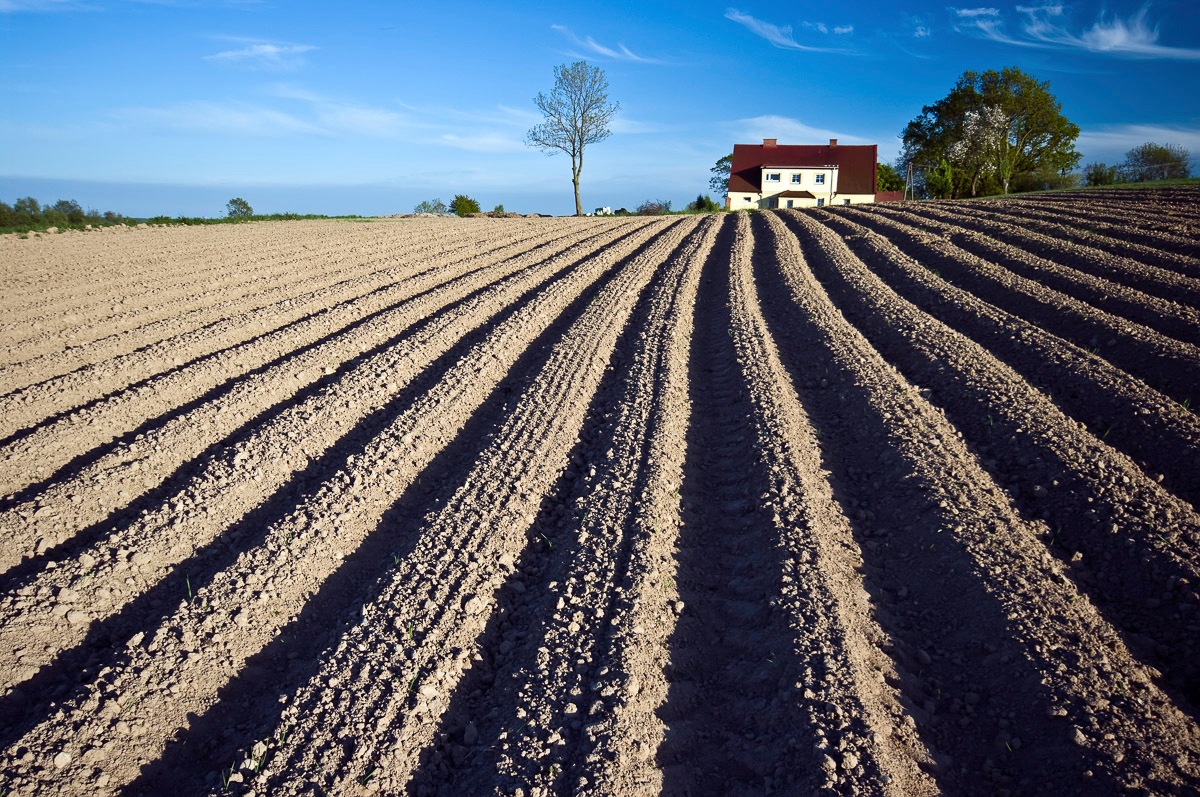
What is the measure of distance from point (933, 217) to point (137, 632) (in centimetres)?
2298

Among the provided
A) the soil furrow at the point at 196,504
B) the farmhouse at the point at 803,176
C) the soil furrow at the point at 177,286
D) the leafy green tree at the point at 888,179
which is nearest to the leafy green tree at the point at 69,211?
the soil furrow at the point at 177,286

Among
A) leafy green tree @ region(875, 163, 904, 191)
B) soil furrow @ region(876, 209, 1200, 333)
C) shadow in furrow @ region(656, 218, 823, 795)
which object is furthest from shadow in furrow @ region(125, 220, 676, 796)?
leafy green tree @ region(875, 163, 904, 191)

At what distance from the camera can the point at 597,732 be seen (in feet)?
9.61

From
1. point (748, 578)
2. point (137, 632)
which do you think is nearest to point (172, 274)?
point (137, 632)

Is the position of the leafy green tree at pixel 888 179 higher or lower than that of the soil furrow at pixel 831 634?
higher

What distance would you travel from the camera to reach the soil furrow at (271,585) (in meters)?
3.10

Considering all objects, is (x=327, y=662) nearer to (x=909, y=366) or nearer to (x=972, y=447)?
(x=972, y=447)

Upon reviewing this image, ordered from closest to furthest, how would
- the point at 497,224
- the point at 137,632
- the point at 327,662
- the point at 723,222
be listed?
1. the point at 327,662
2. the point at 137,632
3. the point at 723,222
4. the point at 497,224

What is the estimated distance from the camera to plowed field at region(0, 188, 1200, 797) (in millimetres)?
2924

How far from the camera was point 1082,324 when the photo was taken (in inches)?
320

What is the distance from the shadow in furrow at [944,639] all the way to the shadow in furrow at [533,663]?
5.21 ft

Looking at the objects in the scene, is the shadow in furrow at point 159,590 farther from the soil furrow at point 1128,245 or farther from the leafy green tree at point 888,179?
the leafy green tree at point 888,179

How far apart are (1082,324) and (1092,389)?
2.42 m

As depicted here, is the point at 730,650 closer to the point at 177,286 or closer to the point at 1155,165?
the point at 177,286
